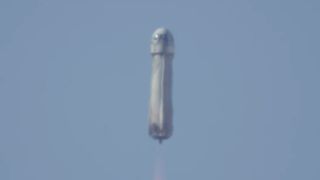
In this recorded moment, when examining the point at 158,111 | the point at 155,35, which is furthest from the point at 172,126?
the point at 155,35

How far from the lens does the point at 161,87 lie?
273 ft

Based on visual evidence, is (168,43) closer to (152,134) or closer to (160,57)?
(160,57)

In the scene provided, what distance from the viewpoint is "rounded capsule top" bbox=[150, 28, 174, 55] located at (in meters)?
83.8

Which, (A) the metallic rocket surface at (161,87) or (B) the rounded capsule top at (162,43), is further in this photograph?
(B) the rounded capsule top at (162,43)

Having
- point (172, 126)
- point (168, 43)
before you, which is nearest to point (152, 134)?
point (172, 126)

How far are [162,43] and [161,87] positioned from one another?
3.35m

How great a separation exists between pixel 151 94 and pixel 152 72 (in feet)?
5.40

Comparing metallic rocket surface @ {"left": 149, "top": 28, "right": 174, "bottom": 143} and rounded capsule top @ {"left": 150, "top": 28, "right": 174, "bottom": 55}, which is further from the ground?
rounded capsule top @ {"left": 150, "top": 28, "right": 174, "bottom": 55}

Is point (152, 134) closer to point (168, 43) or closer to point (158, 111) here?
point (158, 111)

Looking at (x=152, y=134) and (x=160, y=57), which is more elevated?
(x=160, y=57)

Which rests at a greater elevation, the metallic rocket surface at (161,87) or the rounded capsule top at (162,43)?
the rounded capsule top at (162,43)

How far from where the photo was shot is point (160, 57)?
83.8 m

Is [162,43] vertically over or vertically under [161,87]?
over

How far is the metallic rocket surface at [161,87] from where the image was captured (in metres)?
82.2
